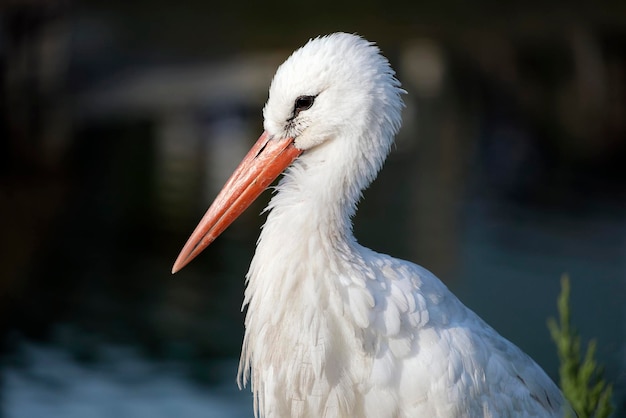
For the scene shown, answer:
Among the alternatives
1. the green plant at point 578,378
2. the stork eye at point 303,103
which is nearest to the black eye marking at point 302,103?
the stork eye at point 303,103

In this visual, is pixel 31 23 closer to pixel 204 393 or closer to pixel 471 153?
pixel 471 153

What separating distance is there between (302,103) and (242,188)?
15.4 inches

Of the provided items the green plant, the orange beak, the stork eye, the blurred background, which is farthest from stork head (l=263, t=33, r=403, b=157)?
A: the blurred background

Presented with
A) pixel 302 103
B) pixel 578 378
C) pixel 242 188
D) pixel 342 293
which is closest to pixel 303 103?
pixel 302 103

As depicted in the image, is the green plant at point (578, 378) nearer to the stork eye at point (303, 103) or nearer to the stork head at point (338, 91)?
the stork head at point (338, 91)

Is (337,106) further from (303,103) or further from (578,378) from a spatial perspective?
(578,378)

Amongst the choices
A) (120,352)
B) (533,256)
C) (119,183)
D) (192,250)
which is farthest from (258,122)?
(192,250)

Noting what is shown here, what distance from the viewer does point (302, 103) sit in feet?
11.2

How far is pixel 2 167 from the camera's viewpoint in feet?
43.9

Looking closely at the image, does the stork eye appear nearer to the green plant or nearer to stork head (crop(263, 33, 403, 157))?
stork head (crop(263, 33, 403, 157))

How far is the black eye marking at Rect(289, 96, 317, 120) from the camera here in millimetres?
3404

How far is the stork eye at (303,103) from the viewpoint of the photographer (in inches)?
134

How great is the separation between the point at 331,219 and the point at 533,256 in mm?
7138

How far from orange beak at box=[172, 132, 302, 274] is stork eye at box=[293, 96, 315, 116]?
17 cm
